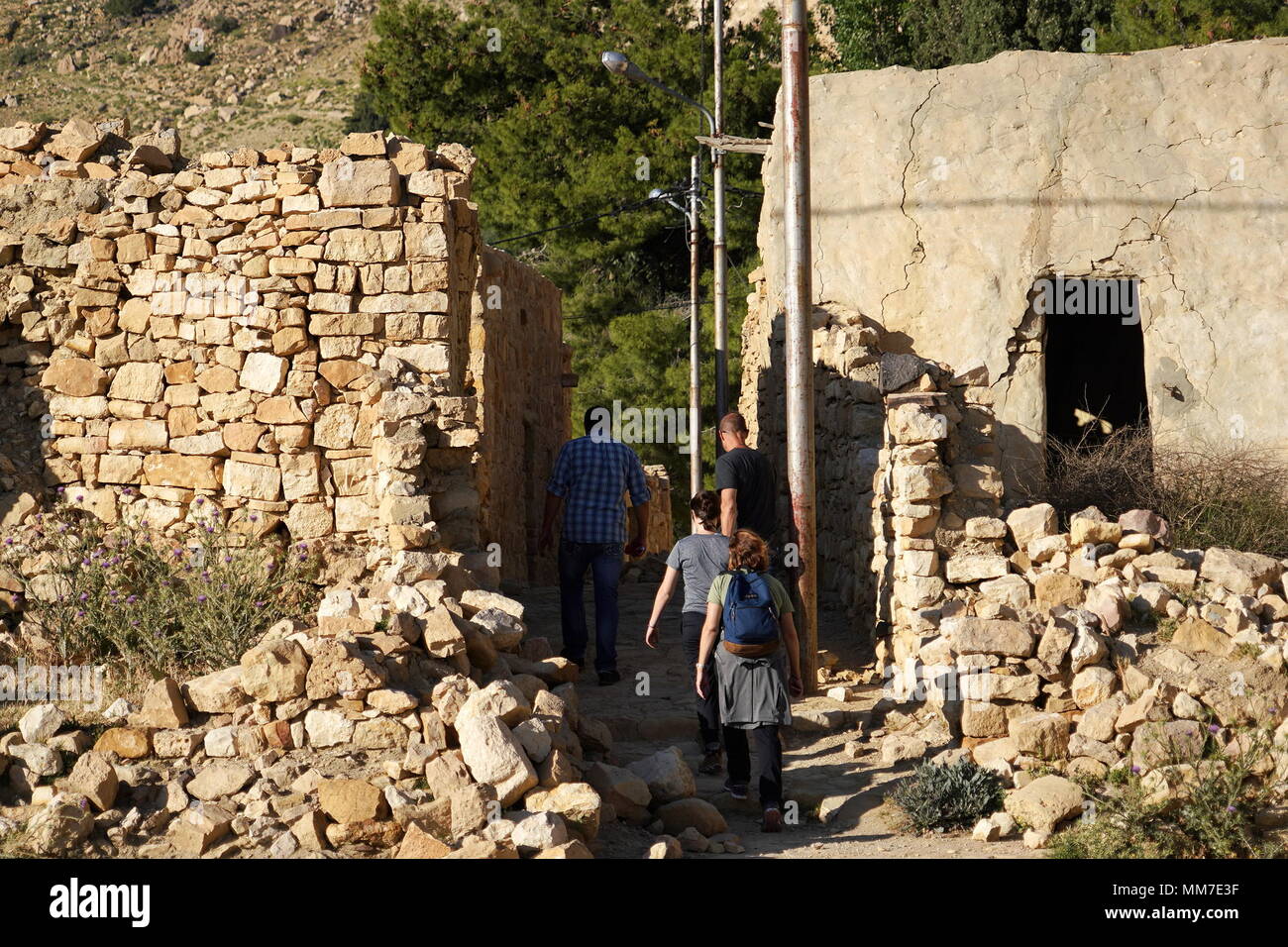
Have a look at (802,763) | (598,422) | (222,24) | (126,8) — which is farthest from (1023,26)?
(126,8)

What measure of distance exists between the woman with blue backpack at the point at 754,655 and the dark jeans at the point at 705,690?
183mm

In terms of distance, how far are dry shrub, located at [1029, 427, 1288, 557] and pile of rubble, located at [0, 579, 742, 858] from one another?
184 inches

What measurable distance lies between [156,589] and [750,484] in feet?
12.0

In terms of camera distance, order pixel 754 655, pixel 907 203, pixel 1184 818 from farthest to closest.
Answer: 1. pixel 907 203
2. pixel 754 655
3. pixel 1184 818

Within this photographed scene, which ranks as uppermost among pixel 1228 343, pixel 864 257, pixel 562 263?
pixel 562 263

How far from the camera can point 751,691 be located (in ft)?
19.4

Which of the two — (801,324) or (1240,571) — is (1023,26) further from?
(1240,571)

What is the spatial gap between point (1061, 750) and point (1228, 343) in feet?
16.5

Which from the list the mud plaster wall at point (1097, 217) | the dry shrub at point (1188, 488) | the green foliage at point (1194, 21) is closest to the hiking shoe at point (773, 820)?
the dry shrub at point (1188, 488)

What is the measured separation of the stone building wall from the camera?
26.7 feet

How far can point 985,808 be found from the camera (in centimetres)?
588
